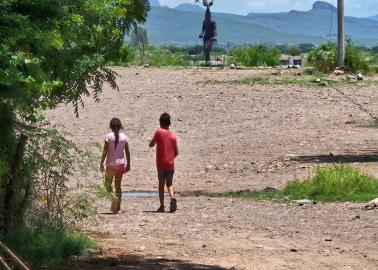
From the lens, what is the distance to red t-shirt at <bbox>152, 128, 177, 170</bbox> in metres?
14.9

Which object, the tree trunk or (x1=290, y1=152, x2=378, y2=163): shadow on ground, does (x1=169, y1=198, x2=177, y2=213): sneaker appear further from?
(x1=290, y1=152, x2=378, y2=163): shadow on ground

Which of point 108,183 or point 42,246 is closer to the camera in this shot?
point 42,246

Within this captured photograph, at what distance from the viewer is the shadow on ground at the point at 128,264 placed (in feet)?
34.8

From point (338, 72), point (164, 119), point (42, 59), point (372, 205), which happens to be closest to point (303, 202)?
point (372, 205)

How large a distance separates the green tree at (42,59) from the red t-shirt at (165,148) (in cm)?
448

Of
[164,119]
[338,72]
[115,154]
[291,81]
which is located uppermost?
[338,72]

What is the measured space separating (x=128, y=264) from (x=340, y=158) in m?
10.5

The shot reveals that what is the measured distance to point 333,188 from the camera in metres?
16.0

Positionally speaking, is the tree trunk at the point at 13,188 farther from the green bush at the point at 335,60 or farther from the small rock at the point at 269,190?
the green bush at the point at 335,60

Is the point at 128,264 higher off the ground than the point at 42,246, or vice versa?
the point at 42,246

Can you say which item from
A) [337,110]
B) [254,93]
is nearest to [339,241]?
[337,110]

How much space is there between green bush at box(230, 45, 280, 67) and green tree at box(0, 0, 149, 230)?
96.9 ft

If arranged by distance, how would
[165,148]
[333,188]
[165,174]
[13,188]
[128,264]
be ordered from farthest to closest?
[333,188], [165,174], [165,148], [128,264], [13,188]

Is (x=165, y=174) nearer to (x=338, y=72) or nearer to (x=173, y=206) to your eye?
(x=173, y=206)
